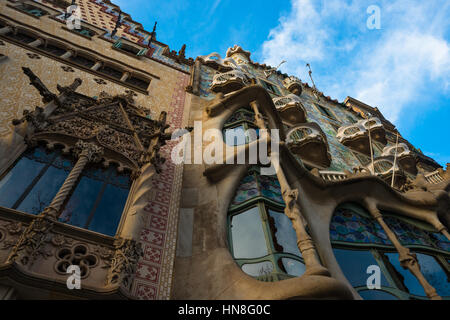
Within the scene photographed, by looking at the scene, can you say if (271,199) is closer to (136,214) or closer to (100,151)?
(136,214)

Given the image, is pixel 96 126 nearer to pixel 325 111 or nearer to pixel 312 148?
pixel 312 148

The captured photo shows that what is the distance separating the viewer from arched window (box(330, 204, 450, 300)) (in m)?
6.34

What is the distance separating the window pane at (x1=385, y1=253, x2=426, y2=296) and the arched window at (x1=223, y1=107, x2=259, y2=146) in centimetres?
522

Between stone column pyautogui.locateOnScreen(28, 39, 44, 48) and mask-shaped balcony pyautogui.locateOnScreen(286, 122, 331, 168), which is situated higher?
stone column pyautogui.locateOnScreen(28, 39, 44, 48)

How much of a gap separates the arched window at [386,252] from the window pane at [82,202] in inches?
219

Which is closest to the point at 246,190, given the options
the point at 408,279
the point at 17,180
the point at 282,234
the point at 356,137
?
the point at 282,234

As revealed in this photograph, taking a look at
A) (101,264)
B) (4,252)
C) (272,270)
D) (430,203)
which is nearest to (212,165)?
(272,270)

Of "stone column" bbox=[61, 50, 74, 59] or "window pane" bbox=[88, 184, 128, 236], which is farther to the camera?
"stone column" bbox=[61, 50, 74, 59]

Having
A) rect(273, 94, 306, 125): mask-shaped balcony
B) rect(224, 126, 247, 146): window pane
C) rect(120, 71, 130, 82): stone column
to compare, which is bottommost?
rect(224, 126, 247, 146): window pane

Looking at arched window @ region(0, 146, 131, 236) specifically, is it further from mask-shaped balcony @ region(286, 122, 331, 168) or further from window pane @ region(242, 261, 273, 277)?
mask-shaped balcony @ region(286, 122, 331, 168)

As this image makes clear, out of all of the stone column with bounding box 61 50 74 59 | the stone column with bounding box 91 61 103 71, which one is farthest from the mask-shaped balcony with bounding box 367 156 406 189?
the stone column with bounding box 61 50 74 59

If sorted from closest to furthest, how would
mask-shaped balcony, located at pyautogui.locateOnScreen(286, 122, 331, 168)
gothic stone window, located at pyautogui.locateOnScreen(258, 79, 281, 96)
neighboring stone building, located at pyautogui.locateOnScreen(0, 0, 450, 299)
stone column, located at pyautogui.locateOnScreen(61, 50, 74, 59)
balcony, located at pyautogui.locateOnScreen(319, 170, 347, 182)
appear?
neighboring stone building, located at pyautogui.locateOnScreen(0, 0, 450, 299) → balcony, located at pyautogui.locateOnScreen(319, 170, 347, 182) → stone column, located at pyautogui.locateOnScreen(61, 50, 74, 59) → mask-shaped balcony, located at pyautogui.locateOnScreen(286, 122, 331, 168) → gothic stone window, located at pyautogui.locateOnScreen(258, 79, 281, 96)

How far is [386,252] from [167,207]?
216 inches

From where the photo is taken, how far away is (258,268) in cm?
546
